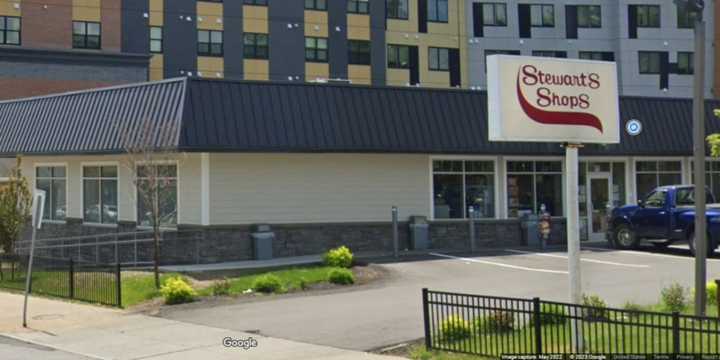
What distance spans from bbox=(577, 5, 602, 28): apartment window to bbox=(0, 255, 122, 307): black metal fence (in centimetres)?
4283

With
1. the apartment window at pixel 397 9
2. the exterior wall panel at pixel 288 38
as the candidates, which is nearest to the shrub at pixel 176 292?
the exterior wall panel at pixel 288 38

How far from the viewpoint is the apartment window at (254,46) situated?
50.7m

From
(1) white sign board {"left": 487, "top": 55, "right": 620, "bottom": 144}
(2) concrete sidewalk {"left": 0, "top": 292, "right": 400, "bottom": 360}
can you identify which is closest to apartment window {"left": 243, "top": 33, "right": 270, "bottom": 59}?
(2) concrete sidewalk {"left": 0, "top": 292, "right": 400, "bottom": 360}

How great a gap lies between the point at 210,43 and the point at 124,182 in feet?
83.2

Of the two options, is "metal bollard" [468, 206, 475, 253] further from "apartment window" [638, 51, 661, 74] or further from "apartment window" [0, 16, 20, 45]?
"apartment window" [638, 51, 661, 74]

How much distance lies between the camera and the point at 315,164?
81.2 feet

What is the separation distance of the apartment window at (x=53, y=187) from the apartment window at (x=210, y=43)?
21125mm

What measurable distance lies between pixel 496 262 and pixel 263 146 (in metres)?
7.02

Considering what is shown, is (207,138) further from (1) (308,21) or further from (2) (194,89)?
(1) (308,21)

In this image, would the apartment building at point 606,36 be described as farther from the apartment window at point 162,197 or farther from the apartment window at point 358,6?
the apartment window at point 162,197

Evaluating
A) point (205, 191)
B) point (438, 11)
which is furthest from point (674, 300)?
point (438, 11)

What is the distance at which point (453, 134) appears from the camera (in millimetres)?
25531

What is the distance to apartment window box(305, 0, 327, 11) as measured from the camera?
5212 cm
